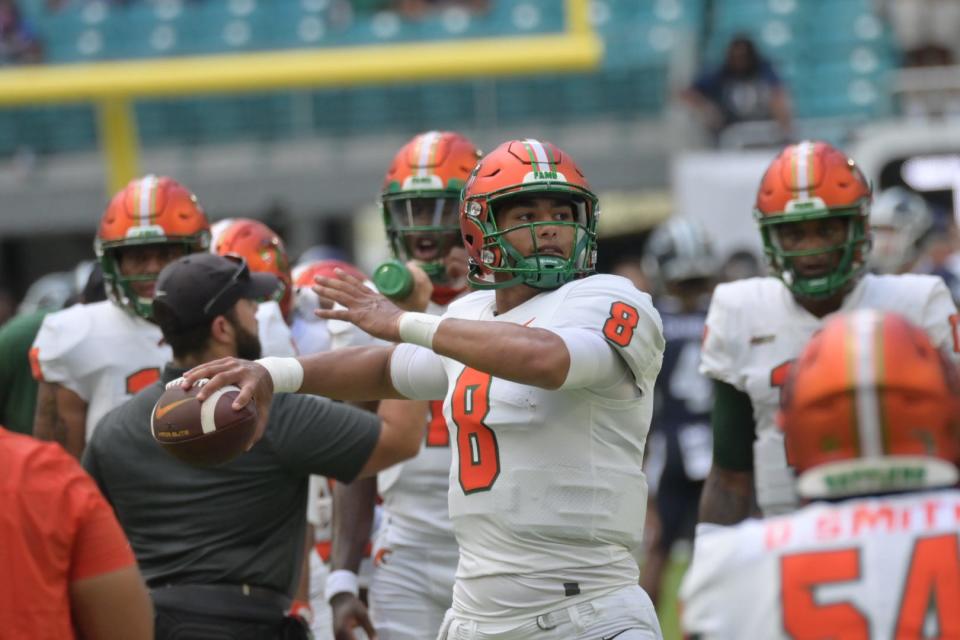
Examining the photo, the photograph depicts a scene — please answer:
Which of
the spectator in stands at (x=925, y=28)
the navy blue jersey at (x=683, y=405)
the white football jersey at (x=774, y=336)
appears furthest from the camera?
the spectator in stands at (x=925, y=28)

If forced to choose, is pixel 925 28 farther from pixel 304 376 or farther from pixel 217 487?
pixel 304 376

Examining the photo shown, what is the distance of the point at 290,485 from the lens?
4.27 m

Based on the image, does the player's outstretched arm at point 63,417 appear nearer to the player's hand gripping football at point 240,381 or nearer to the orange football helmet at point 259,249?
the orange football helmet at point 259,249

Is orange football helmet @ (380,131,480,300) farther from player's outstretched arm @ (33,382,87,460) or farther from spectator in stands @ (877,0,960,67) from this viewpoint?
spectator in stands @ (877,0,960,67)

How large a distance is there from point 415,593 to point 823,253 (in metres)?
1.59

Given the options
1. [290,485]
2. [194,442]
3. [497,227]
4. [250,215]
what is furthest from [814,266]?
[250,215]

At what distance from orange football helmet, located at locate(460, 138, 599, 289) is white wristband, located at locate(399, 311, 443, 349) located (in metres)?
0.38

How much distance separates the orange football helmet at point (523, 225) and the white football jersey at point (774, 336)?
2.91 feet

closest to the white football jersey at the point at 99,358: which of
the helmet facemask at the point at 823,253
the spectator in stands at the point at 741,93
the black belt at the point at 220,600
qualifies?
the black belt at the point at 220,600

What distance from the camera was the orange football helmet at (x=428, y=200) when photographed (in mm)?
5277

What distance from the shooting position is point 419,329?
3.51 metres

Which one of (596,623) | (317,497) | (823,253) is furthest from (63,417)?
(823,253)

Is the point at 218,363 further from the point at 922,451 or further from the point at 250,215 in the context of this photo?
the point at 250,215

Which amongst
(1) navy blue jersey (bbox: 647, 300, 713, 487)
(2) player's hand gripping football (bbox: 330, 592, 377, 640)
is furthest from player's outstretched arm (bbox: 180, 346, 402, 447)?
(1) navy blue jersey (bbox: 647, 300, 713, 487)
